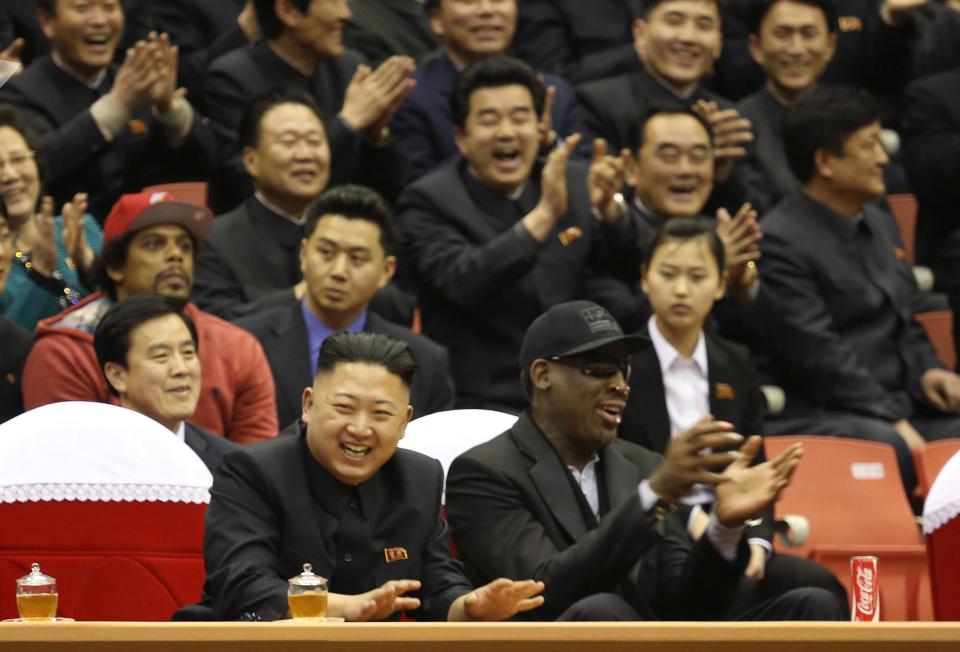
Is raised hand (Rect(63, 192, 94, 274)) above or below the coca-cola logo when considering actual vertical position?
above

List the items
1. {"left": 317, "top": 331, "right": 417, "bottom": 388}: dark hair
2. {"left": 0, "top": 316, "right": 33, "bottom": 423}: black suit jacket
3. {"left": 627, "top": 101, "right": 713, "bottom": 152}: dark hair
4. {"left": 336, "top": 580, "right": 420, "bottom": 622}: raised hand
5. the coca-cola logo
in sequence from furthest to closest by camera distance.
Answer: {"left": 627, "top": 101, "right": 713, "bottom": 152}: dark hair → {"left": 0, "top": 316, "right": 33, "bottom": 423}: black suit jacket → {"left": 317, "top": 331, "right": 417, "bottom": 388}: dark hair → the coca-cola logo → {"left": 336, "top": 580, "right": 420, "bottom": 622}: raised hand

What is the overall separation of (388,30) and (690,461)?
397 centimetres

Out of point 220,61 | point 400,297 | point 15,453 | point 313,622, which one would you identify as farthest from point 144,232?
point 313,622

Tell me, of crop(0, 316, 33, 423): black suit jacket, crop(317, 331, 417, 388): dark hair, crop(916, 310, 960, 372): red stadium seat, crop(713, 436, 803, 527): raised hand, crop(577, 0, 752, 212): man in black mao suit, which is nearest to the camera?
crop(713, 436, 803, 527): raised hand

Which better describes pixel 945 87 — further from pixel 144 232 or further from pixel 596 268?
pixel 144 232

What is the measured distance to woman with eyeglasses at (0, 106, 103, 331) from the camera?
5.23 metres

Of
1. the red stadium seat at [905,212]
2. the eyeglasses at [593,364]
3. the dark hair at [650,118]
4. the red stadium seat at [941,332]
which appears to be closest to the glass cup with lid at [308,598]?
the eyeglasses at [593,364]

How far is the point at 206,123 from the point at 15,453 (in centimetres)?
295

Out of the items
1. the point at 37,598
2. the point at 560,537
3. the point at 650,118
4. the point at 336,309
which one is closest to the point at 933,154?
the point at 650,118

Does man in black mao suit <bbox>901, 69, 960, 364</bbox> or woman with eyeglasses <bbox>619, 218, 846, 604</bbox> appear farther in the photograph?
man in black mao suit <bbox>901, 69, 960, 364</bbox>

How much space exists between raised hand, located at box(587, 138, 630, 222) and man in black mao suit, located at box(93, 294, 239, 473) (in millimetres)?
1597

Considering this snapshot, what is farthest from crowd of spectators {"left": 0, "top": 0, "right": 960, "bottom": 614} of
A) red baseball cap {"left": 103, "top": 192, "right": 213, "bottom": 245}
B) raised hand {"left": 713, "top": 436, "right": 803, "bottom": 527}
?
raised hand {"left": 713, "top": 436, "right": 803, "bottom": 527}

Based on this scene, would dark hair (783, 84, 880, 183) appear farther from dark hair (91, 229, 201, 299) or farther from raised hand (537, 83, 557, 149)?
dark hair (91, 229, 201, 299)

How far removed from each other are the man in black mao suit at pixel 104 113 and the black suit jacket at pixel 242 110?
0.31 ft
